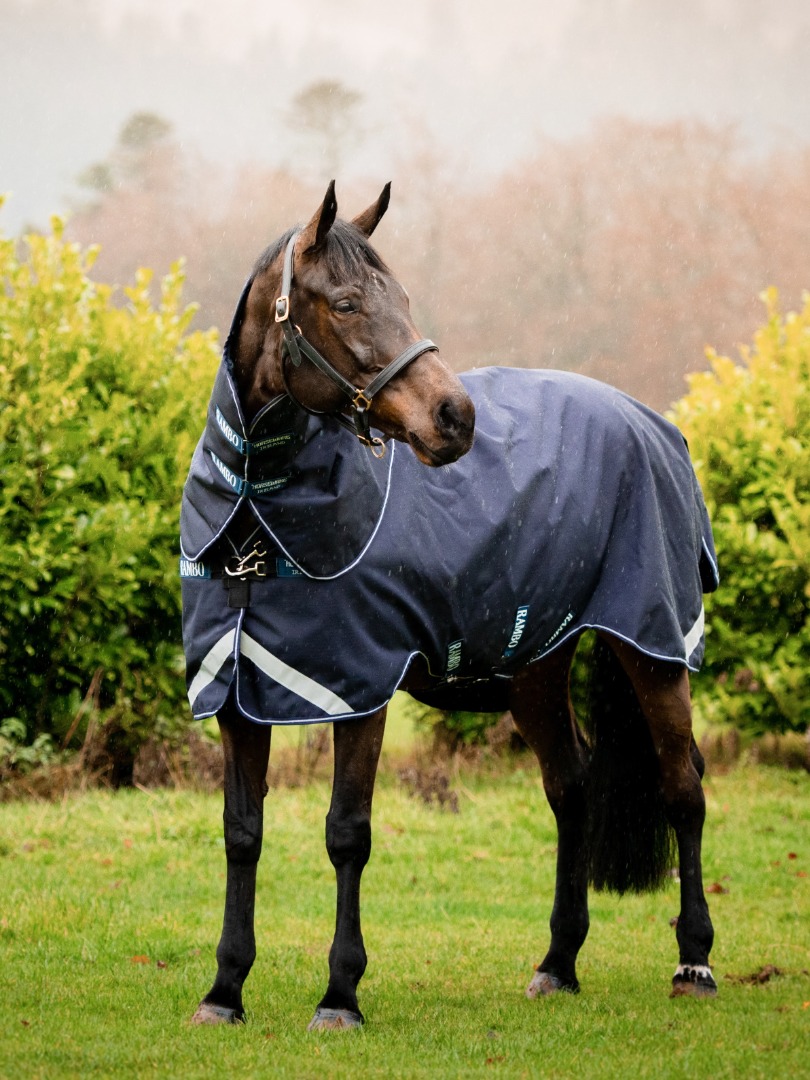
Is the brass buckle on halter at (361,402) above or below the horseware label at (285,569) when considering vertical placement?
above

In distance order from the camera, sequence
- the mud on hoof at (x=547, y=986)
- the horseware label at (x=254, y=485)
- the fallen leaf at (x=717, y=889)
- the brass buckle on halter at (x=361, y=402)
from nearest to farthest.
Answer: the brass buckle on halter at (x=361, y=402) < the horseware label at (x=254, y=485) < the mud on hoof at (x=547, y=986) < the fallen leaf at (x=717, y=889)

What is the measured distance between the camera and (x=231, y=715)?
389cm

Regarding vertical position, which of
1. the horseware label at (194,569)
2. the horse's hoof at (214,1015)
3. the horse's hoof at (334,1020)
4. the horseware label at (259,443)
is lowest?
the horse's hoof at (214,1015)

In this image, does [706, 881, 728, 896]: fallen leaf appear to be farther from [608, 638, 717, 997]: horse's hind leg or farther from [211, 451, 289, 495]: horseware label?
[211, 451, 289, 495]: horseware label

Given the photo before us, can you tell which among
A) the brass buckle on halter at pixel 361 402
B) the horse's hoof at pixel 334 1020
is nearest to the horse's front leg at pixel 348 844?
the horse's hoof at pixel 334 1020

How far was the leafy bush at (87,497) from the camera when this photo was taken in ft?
25.6

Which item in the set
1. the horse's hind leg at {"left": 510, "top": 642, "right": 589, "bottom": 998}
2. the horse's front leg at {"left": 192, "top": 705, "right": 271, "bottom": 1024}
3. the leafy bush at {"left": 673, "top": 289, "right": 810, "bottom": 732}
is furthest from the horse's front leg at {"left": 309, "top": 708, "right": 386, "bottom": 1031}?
the leafy bush at {"left": 673, "top": 289, "right": 810, "bottom": 732}

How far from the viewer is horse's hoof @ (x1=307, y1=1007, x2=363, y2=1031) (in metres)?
3.82

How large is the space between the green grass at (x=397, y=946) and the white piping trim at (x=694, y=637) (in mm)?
1258

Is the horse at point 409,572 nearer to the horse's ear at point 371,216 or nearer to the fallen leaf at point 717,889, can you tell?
the horse's ear at point 371,216

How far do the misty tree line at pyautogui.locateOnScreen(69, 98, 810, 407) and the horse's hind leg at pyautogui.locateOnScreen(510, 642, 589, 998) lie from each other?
1814cm

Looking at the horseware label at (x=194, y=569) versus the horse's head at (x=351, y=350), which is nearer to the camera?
the horse's head at (x=351, y=350)

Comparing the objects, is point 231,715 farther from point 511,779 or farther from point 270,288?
point 511,779

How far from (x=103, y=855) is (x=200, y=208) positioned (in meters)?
23.4
